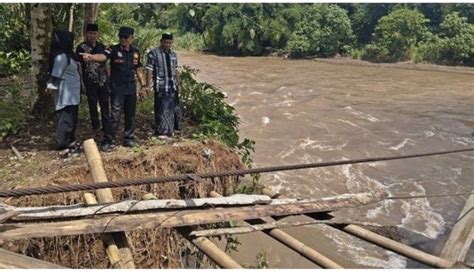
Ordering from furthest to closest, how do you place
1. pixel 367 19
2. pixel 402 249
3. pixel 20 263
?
pixel 367 19
pixel 402 249
pixel 20 263

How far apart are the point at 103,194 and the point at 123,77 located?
1.78 m

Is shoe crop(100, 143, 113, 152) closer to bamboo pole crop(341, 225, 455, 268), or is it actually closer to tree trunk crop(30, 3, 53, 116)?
tree trunk crop(30, 3, 53, 116)

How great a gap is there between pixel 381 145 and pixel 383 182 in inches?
101

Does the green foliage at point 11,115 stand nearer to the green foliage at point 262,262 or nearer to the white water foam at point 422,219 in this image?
the green foliage at point 262,262

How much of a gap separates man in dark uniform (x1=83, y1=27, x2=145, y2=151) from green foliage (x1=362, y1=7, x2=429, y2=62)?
27.5 meters

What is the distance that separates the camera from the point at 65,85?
188 inches

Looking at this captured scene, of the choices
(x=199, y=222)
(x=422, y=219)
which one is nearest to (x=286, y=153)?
(x=422, y=219)

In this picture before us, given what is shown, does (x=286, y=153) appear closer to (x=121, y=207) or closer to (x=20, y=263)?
(x=121, y=207)

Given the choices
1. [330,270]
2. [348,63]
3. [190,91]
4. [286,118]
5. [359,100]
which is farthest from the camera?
[348,63]

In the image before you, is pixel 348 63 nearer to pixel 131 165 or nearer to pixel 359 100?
pixel 359 100

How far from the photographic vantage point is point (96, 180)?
151 inches

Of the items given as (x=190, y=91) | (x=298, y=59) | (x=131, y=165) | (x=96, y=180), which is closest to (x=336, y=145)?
(x=190, y=91)

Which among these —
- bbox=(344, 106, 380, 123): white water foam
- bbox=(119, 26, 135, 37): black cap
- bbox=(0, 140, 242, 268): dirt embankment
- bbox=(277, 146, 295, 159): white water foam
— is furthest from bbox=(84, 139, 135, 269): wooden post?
bbox=(344, 106, 380, 123): white water foam

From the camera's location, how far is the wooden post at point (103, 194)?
2863mm
